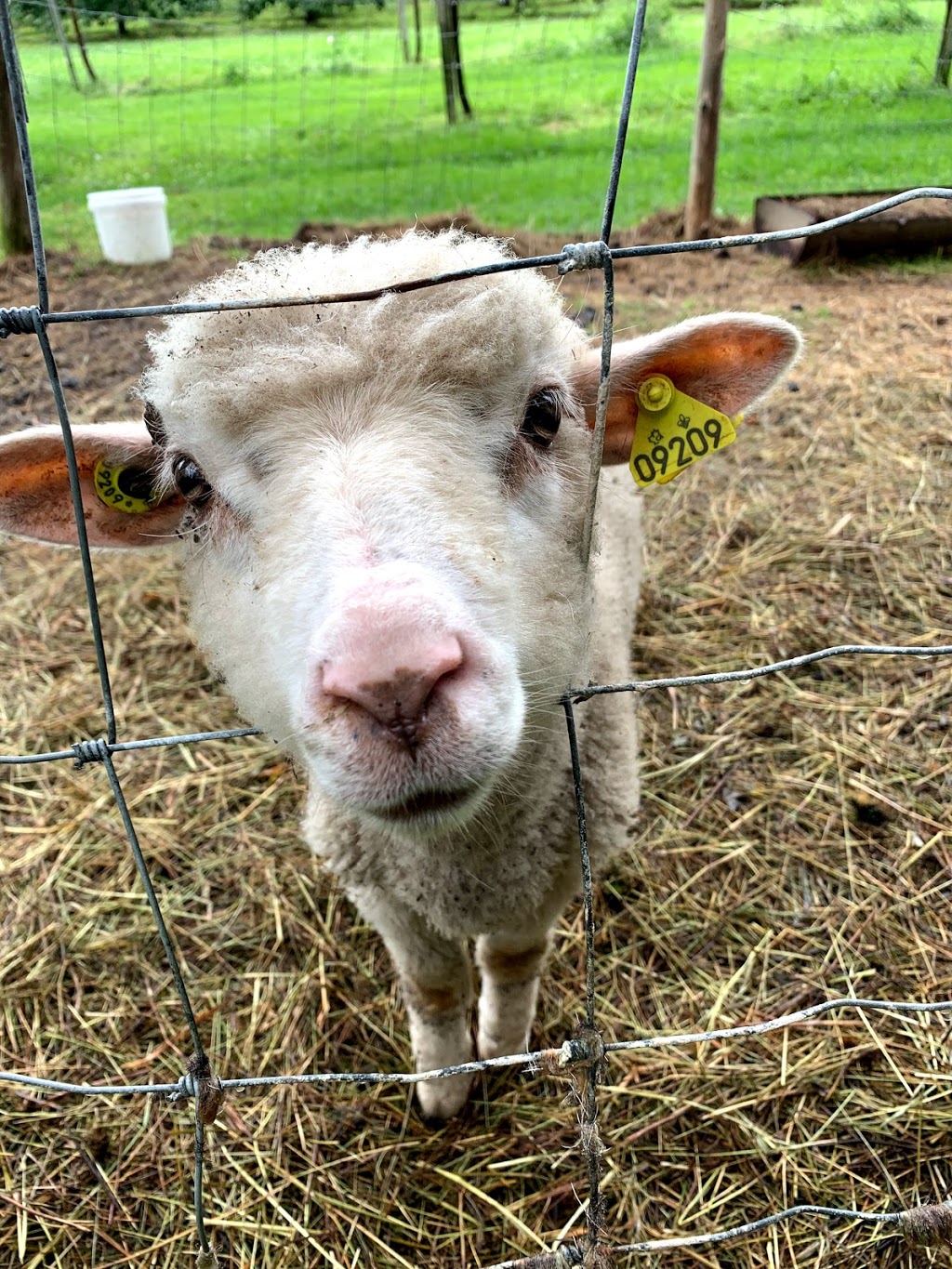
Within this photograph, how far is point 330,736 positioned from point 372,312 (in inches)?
30.3

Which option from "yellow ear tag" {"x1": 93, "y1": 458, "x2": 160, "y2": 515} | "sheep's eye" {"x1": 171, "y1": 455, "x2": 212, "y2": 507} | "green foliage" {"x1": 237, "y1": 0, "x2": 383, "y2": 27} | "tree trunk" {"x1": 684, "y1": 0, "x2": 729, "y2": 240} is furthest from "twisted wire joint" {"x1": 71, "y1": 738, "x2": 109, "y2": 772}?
"green foliage" {"x1": 237, "y1": 0, "x2": 383, "y2": 27}

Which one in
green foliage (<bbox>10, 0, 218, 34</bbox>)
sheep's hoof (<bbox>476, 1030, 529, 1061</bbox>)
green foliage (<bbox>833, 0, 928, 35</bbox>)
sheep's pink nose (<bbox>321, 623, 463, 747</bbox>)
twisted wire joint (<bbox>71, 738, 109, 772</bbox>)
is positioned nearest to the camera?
sheep's pink nose (<bbox>321, 623, 463, 747</bbox>)

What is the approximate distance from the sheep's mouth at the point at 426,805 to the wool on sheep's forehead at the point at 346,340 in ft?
2.38

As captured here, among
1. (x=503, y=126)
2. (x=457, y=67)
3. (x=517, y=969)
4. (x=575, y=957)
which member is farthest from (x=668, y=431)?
(x=503, y=126)

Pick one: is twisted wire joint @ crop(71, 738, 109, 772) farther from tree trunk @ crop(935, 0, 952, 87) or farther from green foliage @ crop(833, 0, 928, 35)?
green foliage @ crop(833, 0, 928, 35)

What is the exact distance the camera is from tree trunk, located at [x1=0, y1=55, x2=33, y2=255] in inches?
312

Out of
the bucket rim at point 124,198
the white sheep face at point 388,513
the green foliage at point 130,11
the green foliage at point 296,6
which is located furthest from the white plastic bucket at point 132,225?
the white sheep face at point 388,513

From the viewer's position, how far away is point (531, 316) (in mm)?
1706

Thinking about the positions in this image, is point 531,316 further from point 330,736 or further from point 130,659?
point 130,659

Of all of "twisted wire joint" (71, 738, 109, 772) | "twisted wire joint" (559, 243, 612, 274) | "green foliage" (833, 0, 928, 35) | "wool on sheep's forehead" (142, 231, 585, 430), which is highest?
"green foliage" (833, 0, 928, 35)

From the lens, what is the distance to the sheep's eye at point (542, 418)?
5.76ft

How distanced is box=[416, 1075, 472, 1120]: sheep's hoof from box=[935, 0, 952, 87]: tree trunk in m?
10.1

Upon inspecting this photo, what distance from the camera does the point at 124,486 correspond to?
78.4 inches

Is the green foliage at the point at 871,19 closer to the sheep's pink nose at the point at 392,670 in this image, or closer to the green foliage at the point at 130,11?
the green foliage at the point at 130,11
